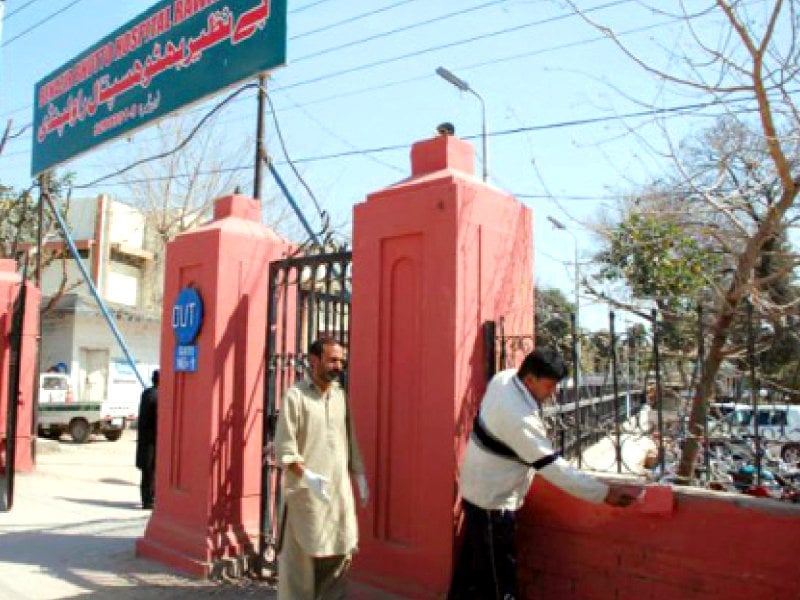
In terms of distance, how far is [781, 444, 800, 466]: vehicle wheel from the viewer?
3.95 meters

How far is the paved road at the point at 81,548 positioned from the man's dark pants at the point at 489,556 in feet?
6.43

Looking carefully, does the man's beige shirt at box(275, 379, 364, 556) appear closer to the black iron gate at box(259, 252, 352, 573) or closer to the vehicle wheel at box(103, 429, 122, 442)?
the black iron gate at box(259, 252, 352, 573)

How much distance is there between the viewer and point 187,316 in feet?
20.8

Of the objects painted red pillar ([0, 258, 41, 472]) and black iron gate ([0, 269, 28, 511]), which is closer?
black iron gate ([0, 269, 28, 511])

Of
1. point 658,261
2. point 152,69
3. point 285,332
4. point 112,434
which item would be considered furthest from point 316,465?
point 112,434

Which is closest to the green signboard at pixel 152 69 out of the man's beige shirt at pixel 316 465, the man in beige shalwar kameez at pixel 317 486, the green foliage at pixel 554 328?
the green foliage at pixel 554 328

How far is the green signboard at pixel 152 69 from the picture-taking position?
765 cm

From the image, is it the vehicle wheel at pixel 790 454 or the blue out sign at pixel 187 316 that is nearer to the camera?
the vehicle wheel at pixel 790 454

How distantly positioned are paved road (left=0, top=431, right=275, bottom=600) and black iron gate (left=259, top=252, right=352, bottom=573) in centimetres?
51

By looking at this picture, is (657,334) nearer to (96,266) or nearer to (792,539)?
(792,539)

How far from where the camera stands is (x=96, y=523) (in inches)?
324

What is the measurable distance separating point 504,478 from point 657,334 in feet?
3.64

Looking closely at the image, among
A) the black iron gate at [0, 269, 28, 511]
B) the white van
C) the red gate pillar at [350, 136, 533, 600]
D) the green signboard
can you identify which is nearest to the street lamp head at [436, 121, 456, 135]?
the red gate pillar at [350, 136, 533, 600]

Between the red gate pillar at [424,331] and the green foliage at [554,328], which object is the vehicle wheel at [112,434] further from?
the green foliage at [554,328]
